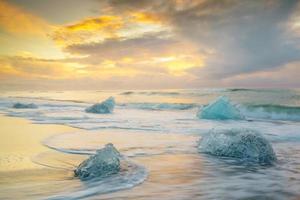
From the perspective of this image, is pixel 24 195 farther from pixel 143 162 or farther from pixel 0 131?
pixel 0 131

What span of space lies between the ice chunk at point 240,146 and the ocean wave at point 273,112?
1401 centimetres

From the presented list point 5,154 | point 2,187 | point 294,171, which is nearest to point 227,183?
point 294,171

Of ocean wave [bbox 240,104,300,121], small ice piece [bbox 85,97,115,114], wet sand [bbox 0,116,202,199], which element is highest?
small ice piece [bbox 85,97,115,114]

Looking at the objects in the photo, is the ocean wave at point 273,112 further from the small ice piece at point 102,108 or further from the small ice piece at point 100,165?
the small ice piece at point 100,165

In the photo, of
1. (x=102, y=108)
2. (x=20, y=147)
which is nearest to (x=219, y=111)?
(x=102, y=108)

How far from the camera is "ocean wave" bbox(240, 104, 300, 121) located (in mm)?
21281

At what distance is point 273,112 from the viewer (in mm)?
23000

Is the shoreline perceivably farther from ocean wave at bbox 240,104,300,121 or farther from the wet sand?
ocean wave at bbox 240,104,300,121

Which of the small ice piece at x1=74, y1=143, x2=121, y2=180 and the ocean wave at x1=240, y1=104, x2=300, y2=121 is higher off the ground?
the ocean wave at x1=240, y1=104, x2=300, y2=121

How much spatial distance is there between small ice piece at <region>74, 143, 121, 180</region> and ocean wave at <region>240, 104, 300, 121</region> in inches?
668

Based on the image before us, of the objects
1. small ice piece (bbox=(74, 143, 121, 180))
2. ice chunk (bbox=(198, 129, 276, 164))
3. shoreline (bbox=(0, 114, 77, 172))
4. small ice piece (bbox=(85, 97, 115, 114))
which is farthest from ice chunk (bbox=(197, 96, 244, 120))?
small ice piece (bbox=(74, 143, 121, 180))

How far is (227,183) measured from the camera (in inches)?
198

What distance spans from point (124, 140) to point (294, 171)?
4518 millimetres

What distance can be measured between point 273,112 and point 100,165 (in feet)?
65.1
